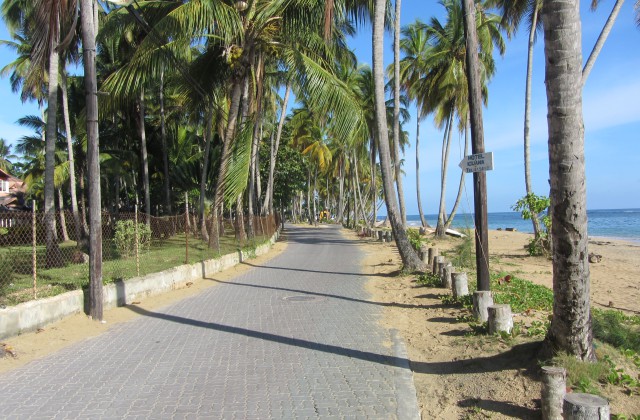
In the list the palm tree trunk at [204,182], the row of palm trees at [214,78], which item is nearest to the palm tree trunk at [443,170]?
the row of palm trees at [214,78]

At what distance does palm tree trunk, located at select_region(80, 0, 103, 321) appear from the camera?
8141mm

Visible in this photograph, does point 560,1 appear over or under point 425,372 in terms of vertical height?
Answer: over

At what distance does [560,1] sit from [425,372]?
160 inches

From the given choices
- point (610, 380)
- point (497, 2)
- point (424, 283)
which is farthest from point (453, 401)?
point (497, 2)

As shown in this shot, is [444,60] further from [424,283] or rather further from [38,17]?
[38,17]

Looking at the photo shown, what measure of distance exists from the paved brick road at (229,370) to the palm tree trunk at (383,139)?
13.6 ft

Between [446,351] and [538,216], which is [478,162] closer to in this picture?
[446,351]

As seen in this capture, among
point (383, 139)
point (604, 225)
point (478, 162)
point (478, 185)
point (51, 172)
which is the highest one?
point (383, 139)

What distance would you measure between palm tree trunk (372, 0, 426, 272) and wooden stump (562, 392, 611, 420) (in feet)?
30.8

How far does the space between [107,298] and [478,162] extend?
6.80 m

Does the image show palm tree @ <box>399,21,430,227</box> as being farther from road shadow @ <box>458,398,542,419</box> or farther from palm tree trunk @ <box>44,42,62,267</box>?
road shadow @ <box>458,398,542,419</box>

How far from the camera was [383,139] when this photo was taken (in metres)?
13.0

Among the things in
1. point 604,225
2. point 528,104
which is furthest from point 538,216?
point 604,225

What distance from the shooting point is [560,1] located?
4809mm
